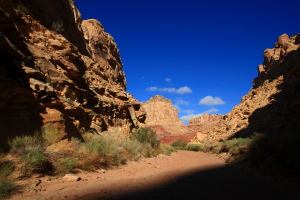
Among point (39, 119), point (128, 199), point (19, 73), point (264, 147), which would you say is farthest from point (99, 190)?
point (264, 147)

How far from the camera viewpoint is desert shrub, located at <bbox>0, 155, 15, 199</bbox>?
12.7ft

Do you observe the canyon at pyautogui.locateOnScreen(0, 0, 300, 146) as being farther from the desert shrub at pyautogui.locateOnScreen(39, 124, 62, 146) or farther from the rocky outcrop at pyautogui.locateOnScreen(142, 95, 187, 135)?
the rocky outcrop at pyautogui.locateOnScreen(142, 95, 187, 135)

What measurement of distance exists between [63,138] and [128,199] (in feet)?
17.4

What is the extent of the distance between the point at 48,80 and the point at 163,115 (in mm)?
91763

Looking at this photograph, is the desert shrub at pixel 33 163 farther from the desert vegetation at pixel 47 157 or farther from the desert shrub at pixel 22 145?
the desert shrub at pixel 22 145

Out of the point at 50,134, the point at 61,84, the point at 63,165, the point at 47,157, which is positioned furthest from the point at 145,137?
the point at 47,157

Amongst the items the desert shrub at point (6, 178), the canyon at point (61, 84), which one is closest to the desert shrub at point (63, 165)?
the desert shrub at point (6, 178)

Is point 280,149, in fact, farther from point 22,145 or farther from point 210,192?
point 22,145

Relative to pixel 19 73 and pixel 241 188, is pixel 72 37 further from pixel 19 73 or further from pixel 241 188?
pixel 241 188

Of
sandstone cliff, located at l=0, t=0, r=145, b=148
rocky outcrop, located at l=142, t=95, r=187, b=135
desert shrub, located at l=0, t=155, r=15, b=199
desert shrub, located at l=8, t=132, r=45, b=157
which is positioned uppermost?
rocky outcrop, located at l=142, t=95, r=187, b=135

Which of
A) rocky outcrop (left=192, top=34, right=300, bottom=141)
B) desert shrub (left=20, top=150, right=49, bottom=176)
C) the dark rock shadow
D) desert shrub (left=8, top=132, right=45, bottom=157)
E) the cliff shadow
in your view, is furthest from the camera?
rocky outcrop (left=192, top=34, right=300, bottom=141)

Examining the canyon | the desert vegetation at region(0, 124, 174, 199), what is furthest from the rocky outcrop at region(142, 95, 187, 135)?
the desert vegetation at region(0, 124, 174, 199)

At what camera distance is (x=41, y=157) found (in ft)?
18.5

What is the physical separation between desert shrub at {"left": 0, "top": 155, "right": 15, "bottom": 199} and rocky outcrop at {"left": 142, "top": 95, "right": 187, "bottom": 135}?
88.1 metres
